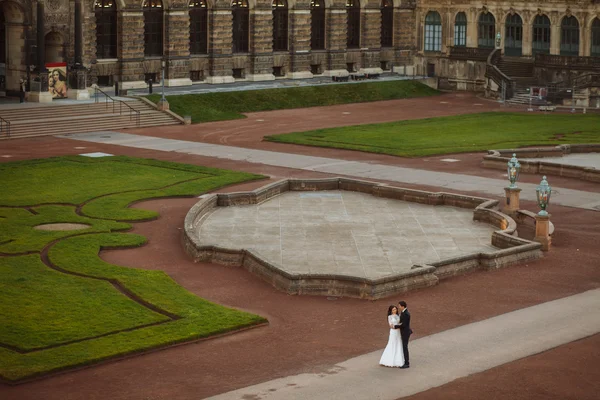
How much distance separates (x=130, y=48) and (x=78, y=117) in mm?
14849

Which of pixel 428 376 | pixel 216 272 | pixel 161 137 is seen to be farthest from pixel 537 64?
pixel 428 376

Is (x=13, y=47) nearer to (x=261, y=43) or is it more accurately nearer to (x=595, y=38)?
(x=261, y=43)

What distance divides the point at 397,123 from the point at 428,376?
5372 centimetres

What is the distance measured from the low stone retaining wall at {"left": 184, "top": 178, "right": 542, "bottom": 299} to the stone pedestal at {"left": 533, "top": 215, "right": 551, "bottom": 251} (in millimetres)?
1006

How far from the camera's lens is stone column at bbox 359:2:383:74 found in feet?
362

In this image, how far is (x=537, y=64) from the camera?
10262 cm

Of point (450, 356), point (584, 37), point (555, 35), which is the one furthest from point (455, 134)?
point (450, 356)

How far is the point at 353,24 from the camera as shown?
362ft

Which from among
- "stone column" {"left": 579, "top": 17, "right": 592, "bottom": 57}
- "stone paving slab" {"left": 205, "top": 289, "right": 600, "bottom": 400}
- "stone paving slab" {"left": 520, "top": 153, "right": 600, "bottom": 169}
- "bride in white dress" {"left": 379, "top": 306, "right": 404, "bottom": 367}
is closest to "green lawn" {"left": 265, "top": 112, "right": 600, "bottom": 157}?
"stone paving slab" {"left": 520, "top": 153, "right": 600, "bottom": 169}

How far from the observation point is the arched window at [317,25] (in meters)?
106

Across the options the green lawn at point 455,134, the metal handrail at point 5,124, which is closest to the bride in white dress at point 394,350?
the green lawn at point 455,134

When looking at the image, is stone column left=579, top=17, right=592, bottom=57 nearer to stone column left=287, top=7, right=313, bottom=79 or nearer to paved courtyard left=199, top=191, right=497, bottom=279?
stone column left=287, top=7, right=313, bottom=79

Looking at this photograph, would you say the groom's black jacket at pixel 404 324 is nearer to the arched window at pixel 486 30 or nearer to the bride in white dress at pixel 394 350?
the bride in white dress at pixel 394 350

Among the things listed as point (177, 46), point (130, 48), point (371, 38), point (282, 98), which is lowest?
point (282, 98)
